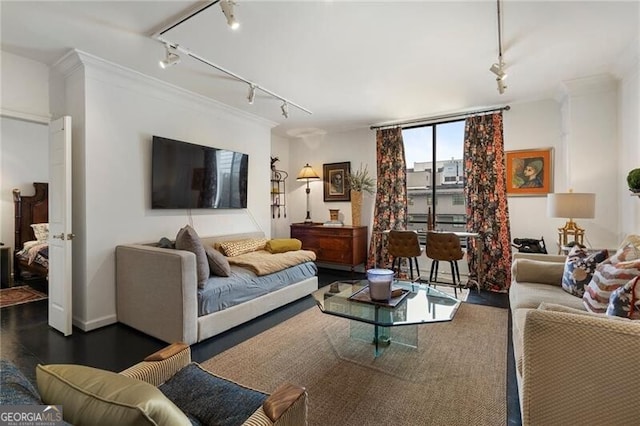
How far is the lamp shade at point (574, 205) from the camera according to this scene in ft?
10.2

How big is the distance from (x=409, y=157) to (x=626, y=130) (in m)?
2.64

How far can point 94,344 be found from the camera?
104 inches

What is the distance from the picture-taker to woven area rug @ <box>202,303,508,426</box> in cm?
178

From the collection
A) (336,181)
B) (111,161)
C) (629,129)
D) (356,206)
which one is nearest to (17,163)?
(111,161)

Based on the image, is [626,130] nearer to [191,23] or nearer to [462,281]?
[462,281]

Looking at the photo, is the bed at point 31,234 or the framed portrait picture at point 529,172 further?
the bed at point 31,234

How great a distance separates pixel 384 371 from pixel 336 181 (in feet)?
12.9

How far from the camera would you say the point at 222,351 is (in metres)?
2.54

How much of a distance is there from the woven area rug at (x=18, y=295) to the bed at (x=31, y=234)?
287 mm

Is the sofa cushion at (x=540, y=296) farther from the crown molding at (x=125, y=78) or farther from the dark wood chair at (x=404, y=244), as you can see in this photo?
the crown molding at (x=125, y=78)

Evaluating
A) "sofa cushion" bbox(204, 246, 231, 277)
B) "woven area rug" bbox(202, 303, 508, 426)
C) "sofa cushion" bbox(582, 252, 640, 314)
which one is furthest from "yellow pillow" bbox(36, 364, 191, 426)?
"sofa cushion" bbox(582, 252, 640, 314)

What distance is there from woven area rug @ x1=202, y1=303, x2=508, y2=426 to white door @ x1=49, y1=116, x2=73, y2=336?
63.7 inches

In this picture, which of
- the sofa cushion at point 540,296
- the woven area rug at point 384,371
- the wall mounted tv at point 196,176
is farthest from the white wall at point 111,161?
the sofa cushion at point 540,296

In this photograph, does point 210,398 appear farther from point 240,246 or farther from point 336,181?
point 336,181
